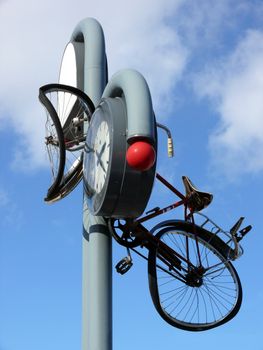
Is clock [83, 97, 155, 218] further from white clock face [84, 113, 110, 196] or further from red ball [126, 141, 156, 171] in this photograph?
red ball [126, 141, 156, 171]

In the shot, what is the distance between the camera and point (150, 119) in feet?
28.0

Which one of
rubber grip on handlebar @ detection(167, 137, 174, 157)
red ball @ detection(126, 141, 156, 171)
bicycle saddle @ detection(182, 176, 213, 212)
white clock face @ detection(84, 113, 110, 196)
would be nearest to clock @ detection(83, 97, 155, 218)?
white clock face @ detection(84, 113, 110, 196)

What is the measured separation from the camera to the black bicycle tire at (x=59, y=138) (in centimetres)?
950

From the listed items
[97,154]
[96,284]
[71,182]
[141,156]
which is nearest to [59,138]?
[97,154]

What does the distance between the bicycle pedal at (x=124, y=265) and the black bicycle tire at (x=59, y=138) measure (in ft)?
4.26

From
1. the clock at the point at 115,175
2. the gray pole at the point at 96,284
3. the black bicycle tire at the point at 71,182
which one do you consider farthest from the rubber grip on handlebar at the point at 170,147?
the black bicycle tire at the point at 71,182

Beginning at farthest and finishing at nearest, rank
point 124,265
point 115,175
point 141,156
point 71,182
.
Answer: point 71,182 < point 124,265 < point 115,175 < point 141,156

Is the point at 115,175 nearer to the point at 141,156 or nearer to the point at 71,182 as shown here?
the point at 141,156

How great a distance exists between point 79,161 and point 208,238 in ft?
6.46

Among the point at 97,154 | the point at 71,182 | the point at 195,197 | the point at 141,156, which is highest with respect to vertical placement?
the point at 71,182

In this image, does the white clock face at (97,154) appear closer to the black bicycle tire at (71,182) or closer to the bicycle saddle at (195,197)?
the black bicycle tire at (71,182)

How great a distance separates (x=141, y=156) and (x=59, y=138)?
66.0 inches

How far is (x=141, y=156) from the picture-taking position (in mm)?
8188

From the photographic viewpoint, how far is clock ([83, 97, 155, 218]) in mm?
8578
